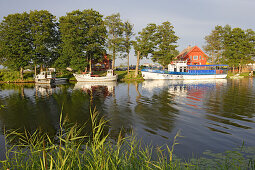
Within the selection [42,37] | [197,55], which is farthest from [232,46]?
[42,37]

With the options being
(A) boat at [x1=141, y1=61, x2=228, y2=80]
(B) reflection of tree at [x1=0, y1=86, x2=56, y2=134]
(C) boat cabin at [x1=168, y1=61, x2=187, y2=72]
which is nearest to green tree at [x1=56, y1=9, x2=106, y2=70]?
(A) boat at [x1=141, y1=61, x2=228, y2=80]

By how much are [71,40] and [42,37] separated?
6.78 metres

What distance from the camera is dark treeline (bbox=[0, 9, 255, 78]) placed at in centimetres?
4441

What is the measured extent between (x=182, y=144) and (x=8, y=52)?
156 feet

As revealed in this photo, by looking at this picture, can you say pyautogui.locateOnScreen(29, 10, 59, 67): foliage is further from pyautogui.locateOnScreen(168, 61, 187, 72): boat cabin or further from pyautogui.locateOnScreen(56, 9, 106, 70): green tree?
pyautogui.locateOnScreen(168, 61, 187, 72): boat cabin

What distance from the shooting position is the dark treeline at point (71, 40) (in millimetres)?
44406

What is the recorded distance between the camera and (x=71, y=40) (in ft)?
154

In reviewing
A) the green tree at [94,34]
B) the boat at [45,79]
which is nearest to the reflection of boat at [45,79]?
the boat at [45,79]

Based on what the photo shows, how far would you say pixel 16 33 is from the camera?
43469mm

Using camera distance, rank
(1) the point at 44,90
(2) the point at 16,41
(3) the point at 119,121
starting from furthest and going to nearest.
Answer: (2) the point at 16,41
(1) the point at 44,90
(3) the point at 119,121

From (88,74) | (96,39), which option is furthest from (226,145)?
(96,39)

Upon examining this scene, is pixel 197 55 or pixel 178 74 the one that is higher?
pixel 197 55

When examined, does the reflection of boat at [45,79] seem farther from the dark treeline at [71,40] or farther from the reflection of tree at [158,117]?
the reflection of tree at [158,117]

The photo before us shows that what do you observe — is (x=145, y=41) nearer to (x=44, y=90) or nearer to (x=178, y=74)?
(x=178, y=74)
